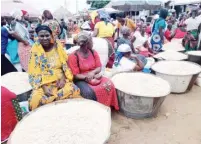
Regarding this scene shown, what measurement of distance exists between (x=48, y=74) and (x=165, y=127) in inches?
65.4

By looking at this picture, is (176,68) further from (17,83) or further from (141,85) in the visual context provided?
(17,83)

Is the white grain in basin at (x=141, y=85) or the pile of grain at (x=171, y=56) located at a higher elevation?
the pile of grain at (x=171, y=56)

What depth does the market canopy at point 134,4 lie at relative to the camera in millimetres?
12145

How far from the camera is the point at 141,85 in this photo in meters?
3.10

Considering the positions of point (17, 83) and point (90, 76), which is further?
point (17, 83)

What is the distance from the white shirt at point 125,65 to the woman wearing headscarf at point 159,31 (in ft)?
6.22

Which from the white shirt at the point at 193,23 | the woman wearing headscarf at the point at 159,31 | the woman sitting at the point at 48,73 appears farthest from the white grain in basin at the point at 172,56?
the woman sitting at the point at 48,73

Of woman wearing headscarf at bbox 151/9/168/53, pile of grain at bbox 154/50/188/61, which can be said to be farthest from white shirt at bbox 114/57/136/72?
woman wearing headscarf at bbox 151/9/168/53

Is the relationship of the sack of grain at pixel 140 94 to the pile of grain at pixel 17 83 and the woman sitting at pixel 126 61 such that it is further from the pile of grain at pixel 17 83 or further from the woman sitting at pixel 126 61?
the pile of grain at pixel 17 83

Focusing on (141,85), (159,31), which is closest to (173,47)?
(159,31)

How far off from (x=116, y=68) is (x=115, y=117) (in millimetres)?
954

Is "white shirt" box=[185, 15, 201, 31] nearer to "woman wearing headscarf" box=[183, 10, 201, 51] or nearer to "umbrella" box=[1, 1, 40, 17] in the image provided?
"woman wearing headscarf" box=[183, 10, 201, 51]

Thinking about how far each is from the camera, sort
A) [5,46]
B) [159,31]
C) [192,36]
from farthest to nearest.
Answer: [192,36] → [159,31] → [5,46]

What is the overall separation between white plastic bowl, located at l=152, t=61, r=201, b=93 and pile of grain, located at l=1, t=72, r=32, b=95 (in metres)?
2.16
